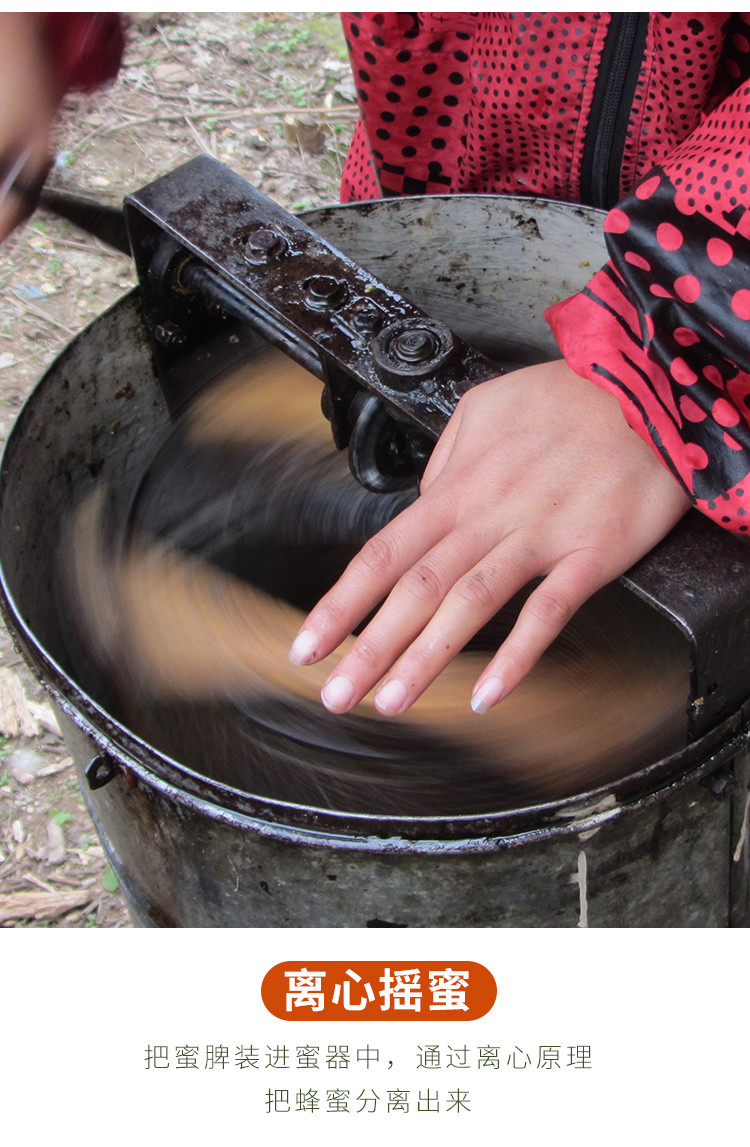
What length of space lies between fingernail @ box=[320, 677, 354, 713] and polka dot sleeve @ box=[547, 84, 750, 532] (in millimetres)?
285

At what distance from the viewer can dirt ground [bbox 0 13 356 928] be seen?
175cm

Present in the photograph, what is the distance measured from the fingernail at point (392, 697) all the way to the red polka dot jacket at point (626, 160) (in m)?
0.25

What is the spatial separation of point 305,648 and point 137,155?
2.27 meters

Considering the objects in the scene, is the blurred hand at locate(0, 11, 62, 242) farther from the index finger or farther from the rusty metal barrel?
the index finger

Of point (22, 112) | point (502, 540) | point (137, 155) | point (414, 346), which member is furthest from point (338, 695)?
point (137, 155)

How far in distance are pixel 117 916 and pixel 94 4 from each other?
45.5 inches

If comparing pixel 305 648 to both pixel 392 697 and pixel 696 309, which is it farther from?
pixel 696 309

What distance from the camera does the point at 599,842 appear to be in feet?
2.74

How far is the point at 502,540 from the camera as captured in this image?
2.75 ft

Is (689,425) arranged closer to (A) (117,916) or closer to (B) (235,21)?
(A) (117,916)

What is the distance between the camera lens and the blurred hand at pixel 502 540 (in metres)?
0.79

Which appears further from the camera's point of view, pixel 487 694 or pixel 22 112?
pixel 22 112
